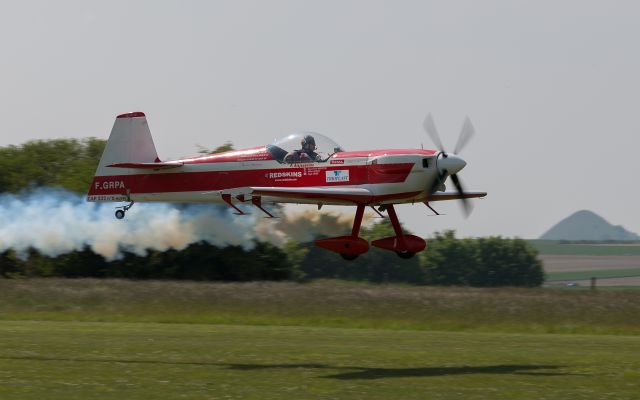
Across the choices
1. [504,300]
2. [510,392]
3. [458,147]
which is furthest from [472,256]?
[510,392]

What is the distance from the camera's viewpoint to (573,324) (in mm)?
39625

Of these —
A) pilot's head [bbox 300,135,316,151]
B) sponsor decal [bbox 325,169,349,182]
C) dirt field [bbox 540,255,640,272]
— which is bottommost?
sponsor decal [bbox 325,169,349,182]

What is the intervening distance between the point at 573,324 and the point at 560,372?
1609cm

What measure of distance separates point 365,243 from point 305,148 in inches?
131

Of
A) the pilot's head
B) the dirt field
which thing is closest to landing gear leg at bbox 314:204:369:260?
the pilot's head

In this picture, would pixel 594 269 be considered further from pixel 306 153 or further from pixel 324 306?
pixel 306 153

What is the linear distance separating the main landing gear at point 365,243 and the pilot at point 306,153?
1.82m

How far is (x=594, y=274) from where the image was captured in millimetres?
162250

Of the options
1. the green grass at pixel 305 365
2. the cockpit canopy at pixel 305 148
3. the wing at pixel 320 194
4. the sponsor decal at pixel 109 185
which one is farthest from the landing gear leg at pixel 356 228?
the sponsor decal at pixel 109 185

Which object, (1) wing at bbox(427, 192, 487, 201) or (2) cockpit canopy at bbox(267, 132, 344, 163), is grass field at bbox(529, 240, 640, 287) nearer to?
(1) wing at bbox(427, 192, 487, 201)

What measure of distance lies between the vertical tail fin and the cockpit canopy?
4775mm

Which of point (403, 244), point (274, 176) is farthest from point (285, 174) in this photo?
point (403, 244)

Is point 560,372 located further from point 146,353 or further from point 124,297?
point 124,297

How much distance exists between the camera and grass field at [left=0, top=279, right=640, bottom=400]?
842 inches
